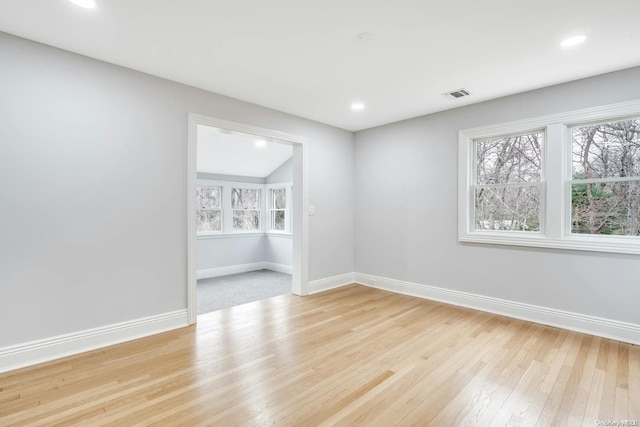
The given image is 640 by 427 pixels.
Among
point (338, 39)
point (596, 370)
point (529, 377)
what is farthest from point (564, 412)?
point (338, 39)

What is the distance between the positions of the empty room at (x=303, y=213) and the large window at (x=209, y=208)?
2930 millimetres

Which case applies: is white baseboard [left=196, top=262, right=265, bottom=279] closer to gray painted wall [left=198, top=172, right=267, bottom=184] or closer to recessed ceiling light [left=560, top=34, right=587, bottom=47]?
gray painted wall [left=198, top=172, right=267, bottom=184]

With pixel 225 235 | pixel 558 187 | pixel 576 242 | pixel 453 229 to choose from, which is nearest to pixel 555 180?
pixel 558 187

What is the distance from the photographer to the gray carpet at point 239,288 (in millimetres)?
4234

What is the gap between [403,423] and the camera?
69.8 inches

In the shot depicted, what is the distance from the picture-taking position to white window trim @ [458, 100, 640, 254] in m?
2.92

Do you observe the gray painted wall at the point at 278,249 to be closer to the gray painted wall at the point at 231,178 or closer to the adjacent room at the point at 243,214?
the adjacent room at the point at 243,214

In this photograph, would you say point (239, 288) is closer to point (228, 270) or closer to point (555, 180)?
point (228, 270)

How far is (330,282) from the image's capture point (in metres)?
4.82

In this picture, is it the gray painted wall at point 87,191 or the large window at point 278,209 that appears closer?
the gray painted wall at point 87,191

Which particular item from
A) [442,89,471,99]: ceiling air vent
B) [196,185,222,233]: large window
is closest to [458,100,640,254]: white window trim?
[442,89,471,99]: ceiling air vent

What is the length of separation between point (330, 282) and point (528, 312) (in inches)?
101

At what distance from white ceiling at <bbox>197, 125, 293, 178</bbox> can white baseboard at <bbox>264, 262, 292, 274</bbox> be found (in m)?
2.04

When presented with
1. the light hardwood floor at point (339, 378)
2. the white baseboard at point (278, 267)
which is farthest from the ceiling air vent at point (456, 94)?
the white baseboard at point (278, 267)
